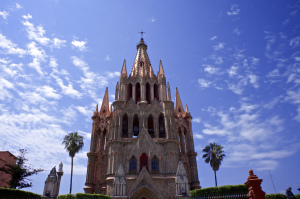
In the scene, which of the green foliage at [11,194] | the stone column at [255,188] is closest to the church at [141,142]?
the green foliage at [11,194]

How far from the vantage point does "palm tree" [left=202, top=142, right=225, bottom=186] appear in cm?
3547

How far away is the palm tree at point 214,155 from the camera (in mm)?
35469

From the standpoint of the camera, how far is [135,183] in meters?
27.6

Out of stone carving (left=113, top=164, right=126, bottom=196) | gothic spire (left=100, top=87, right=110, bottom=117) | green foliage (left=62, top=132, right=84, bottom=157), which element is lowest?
stone carving (left=113, top=164, right=126, bottom=196)

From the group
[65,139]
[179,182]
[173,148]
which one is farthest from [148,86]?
[179,182]

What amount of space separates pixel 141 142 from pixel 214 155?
42.6 feet

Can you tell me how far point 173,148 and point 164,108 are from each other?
675 cm

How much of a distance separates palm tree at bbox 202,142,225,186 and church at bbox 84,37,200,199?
99.6 inches

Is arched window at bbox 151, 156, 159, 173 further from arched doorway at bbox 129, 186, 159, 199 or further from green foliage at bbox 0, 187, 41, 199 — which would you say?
green foliage at bbox 0, 187, 41, 199

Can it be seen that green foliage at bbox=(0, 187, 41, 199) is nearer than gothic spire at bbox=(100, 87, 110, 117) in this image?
Yes

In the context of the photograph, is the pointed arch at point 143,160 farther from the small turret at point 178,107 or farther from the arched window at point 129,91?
the small turret at point 178,107

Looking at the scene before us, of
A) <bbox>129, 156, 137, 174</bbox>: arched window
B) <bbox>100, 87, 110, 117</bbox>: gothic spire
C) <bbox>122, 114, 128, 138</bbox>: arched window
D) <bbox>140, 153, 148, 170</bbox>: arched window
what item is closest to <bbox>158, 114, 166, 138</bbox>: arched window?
<bbox>122, 114, 128, 138</bbox>: arched window

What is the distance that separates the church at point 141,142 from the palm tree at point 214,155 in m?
2.53

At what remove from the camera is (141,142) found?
31.4 m
